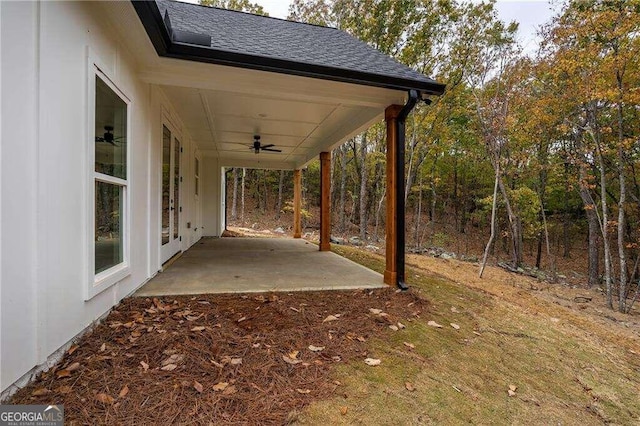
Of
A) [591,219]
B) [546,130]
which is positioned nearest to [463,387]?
[546,130]

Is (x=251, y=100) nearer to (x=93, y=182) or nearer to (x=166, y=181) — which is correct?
(x=166, y=181)

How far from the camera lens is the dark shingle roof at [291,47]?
122 inches

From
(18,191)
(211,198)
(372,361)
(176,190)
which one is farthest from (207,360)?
(211,198)

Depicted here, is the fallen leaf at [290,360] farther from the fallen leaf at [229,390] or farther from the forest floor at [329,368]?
the fallen leaf at [229,390]

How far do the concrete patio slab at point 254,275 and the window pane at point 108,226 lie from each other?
63 cm

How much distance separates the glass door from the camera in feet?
14.3

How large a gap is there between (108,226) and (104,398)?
60.1 inches

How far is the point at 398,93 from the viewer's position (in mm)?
3785

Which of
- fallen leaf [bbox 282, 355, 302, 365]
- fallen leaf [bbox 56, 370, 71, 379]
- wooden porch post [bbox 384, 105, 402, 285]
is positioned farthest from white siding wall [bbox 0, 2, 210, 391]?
wooden porch post [bbox 384, 105, 402, 285]

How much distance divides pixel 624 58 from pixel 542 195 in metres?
6.95

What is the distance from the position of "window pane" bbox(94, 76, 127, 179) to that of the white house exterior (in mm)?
10

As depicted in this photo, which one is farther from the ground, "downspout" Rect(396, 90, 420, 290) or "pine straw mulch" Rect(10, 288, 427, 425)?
"downspout" Rect(396, 90, 420, 290)

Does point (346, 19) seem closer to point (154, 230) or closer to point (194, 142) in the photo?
point (194, 142)

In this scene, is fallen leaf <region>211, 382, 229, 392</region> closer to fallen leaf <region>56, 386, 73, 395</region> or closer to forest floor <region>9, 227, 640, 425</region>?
forest floor <region>9, 227, 640, 425</region>
